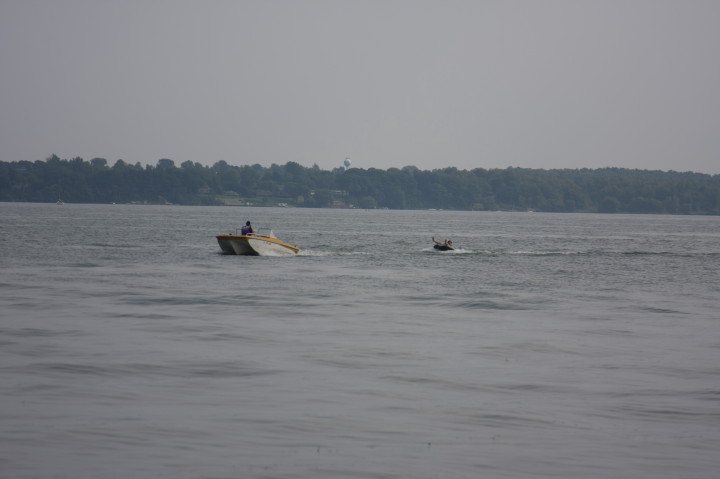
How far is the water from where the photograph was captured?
13.9 m

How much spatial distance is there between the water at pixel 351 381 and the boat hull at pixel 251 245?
1902cm

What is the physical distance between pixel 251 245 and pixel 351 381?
4384cm

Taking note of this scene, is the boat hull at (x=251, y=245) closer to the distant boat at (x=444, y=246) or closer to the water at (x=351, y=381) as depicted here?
the distant boat at (x=444, y=246)

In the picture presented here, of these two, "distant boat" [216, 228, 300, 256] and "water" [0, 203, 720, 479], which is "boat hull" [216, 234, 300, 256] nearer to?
"distant boat" [216, 228, 300, 256]

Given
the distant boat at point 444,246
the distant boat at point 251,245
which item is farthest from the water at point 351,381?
the distant boat at point 444,246

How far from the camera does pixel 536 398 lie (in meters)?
18.8

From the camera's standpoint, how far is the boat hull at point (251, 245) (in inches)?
2463

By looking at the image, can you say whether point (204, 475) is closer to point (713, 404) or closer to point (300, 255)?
point (713, 404)

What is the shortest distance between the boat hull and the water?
19.0 meters

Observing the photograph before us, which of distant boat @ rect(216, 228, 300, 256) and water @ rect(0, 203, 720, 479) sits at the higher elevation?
distant boat @ rect(216, 228, 300, 256)

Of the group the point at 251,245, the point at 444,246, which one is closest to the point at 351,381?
the point at 251,245

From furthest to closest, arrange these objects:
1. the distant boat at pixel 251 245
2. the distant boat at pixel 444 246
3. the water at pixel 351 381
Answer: the distant boat at pixel 444 246 < the distant boat at pixel 251 245 < the water at pixel 351 381

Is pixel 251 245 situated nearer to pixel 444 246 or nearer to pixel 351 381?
pixel 444 246

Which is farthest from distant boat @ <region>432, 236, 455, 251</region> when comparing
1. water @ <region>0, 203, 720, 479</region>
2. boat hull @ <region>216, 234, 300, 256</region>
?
water @ <region>0, 203, 720, 479</region>
